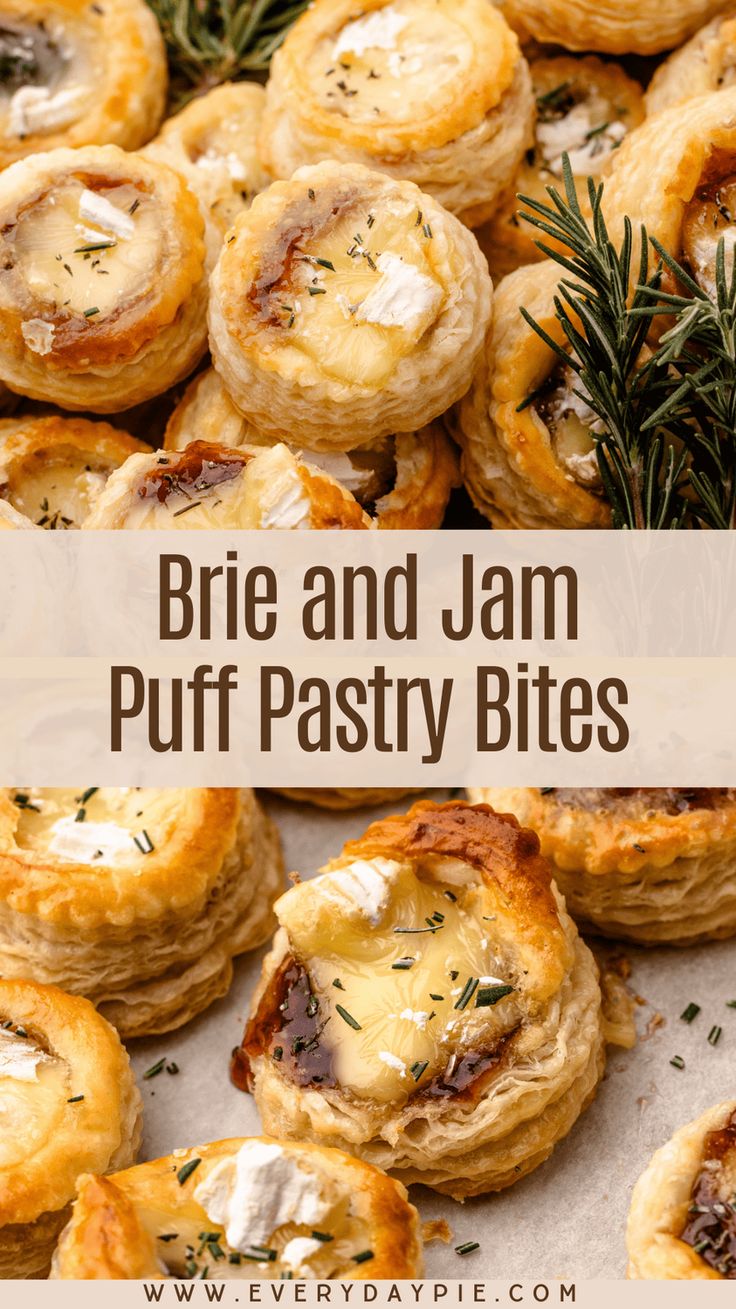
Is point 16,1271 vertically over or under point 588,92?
under

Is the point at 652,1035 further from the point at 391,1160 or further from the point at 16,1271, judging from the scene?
the point at 16,1271

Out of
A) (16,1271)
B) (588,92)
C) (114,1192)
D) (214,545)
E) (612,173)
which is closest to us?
(114,1192)

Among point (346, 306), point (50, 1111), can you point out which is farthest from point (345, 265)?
point (50, 1111)

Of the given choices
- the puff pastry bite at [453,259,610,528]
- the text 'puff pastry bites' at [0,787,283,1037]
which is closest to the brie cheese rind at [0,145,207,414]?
the puff pastry bite at [453,259,610,528]

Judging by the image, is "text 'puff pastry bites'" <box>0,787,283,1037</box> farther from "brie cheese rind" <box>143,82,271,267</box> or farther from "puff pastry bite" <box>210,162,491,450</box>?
"brie cheese rind" <box>143,82,271,267</box>

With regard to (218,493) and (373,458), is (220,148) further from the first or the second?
(218,493)

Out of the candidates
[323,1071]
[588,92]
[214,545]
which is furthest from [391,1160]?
[588,92]
